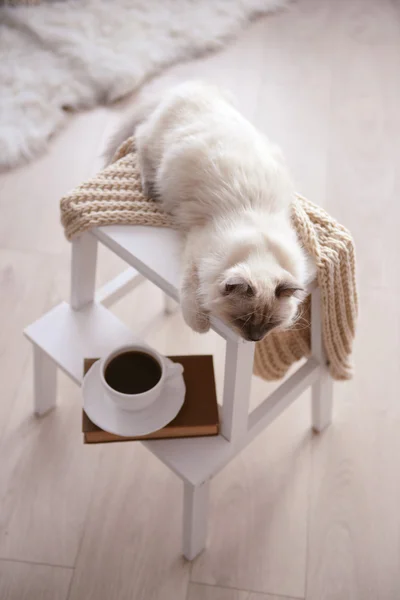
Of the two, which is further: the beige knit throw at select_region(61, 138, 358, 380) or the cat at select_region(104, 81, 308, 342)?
the beige knit throw at select_region(61, 138, 358, 380)

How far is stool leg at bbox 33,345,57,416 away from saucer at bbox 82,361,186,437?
27 centimetres

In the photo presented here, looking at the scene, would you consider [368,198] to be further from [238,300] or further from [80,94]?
[238,300]

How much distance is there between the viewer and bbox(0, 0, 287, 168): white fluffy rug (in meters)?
2.21

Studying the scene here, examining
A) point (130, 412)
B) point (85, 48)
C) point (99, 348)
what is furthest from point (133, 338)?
point (85, 48)

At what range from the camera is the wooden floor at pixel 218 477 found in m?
1.33

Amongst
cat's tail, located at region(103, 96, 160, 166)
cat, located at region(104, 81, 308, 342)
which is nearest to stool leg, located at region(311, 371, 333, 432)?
cat, located at region(104, 81, 308, 342)

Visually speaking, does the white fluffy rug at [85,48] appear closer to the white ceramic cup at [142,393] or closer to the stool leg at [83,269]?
the stool leg at [83,269]

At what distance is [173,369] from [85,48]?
1.63m

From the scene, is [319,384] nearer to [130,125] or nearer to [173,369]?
[173,369]

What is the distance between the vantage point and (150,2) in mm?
2598

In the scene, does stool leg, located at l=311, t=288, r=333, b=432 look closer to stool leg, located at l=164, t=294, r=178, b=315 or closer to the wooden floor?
the wooden floor

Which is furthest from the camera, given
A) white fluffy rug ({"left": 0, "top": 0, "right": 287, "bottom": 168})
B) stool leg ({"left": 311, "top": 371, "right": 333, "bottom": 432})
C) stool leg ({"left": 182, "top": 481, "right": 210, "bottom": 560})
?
white fluffy rug ({"left": 0, "top": 0, "right": 287, "bottom": 168})

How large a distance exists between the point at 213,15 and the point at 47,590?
211cm

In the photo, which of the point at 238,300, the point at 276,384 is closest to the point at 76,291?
the point at 238,300
